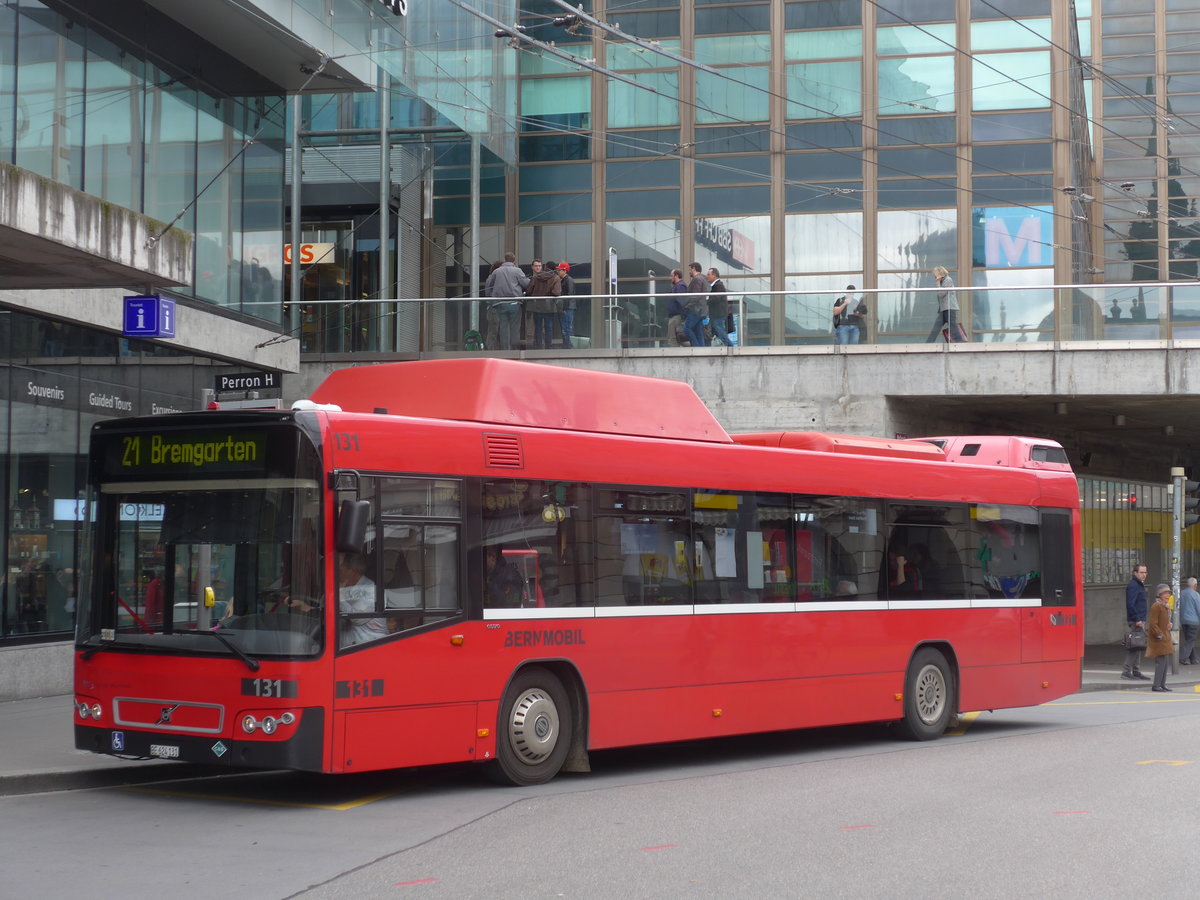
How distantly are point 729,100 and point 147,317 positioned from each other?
772 inches

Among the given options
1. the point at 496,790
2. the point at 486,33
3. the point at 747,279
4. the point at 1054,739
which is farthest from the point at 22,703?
the point at 747,279

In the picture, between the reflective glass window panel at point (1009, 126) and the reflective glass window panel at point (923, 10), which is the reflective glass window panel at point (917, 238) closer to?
the reflective glass window panel at point (1009, 126)

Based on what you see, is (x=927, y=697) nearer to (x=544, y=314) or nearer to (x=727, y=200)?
(x=544, y=314)

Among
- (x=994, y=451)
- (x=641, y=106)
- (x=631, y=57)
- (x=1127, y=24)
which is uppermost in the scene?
(x=1127, y=24)

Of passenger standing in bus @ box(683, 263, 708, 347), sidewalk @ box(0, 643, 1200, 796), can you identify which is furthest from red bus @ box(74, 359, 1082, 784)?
passenger standing in bus @ box(683, 263, 708, 347)

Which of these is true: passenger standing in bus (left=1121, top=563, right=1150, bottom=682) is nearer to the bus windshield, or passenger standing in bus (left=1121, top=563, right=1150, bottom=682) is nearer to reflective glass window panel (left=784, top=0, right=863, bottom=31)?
reflective glass window panel (left=784, top=0, right=863, bottom=31)

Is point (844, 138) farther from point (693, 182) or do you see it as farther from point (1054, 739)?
point (1054, 739)

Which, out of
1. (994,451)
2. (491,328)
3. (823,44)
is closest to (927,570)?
(994,451)

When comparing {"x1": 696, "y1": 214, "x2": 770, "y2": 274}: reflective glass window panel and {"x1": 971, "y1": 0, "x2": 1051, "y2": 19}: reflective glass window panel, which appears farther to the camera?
{"x1": 696, "y1": 214, "x2": 770, "y2": 274}: reflective glass window panel

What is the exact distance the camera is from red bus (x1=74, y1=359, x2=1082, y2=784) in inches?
383

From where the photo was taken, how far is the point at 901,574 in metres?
14.6

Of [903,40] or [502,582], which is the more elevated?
[903,40]

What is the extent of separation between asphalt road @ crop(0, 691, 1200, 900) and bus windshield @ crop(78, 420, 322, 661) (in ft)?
3.82

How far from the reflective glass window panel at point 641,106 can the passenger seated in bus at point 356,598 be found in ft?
83.9
